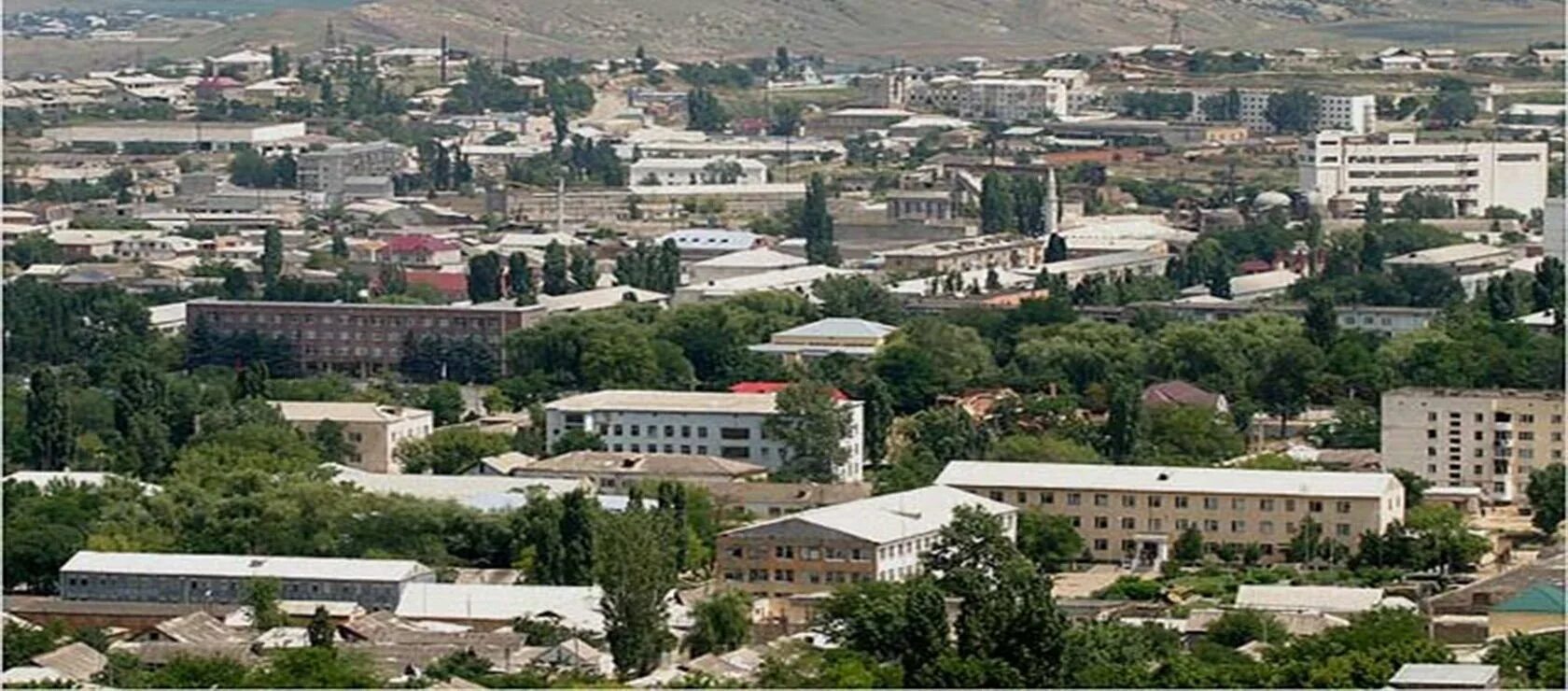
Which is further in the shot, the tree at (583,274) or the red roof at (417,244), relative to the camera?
the red roof at (417,244)

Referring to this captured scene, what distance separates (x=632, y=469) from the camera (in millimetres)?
15836

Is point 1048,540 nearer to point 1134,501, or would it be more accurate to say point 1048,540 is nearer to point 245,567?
point 1134,501

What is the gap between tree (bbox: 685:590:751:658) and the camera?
11.9 m

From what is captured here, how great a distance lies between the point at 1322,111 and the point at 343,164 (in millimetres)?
6726

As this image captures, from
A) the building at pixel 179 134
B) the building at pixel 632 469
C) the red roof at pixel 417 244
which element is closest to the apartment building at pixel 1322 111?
the building at pixel 179 134

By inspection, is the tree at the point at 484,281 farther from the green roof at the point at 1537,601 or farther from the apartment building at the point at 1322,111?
the apartment building at the point at 1322,111

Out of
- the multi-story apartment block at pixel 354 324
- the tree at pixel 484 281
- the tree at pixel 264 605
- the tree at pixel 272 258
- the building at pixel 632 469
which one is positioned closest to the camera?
the tree at pixel 264 605

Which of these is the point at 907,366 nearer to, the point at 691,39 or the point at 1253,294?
the point at 1253,294

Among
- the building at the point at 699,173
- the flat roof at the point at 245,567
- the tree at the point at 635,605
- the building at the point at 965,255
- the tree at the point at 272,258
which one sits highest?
the tree at the point at 635,605

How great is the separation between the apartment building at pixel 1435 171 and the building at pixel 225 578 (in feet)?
53.5

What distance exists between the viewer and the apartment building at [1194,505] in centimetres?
1432

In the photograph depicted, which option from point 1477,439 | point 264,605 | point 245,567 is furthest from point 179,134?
point 264,605

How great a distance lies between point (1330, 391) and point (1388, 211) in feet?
32.4

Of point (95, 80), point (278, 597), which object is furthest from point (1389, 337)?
point (95, 80)
